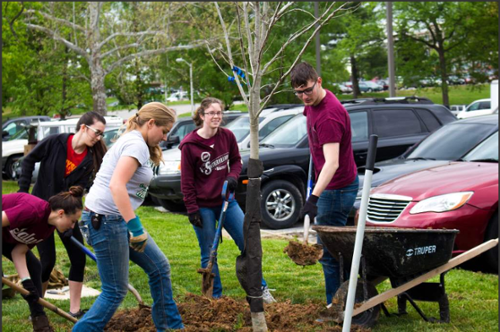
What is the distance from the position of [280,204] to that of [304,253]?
5.06 m

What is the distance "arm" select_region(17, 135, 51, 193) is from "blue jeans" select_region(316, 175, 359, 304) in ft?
8.15

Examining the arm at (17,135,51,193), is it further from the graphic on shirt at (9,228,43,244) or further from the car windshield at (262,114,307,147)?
the car windshield at (262,114,307,147)

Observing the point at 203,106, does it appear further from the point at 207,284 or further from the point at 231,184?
the point at 207,284

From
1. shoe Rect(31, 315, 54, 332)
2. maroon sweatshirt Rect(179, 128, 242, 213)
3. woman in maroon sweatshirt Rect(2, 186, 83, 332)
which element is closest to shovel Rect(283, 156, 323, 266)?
maroon sweatshirt Rect(179, 128, 242, 213)

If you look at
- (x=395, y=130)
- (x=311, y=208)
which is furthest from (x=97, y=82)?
(x=311, y=208)

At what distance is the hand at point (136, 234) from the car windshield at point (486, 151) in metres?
5.23

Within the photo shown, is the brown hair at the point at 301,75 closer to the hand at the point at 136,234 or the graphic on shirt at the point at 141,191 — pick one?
the graphic on shirt at the point at 141,191

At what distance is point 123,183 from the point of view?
434 centimetres

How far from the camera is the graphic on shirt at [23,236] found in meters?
5.09

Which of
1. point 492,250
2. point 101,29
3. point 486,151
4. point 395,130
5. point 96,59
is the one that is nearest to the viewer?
point 492,250

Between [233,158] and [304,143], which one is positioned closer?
[233,158]

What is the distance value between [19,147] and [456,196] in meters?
16.9

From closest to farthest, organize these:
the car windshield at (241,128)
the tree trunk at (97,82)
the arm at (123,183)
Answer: the arm at (123,183), the car windshield at (241,128), the tree trunk at (97,82)

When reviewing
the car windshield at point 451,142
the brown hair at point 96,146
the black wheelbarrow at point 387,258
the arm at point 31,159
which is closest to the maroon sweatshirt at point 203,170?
the brown hair at point 96,146
